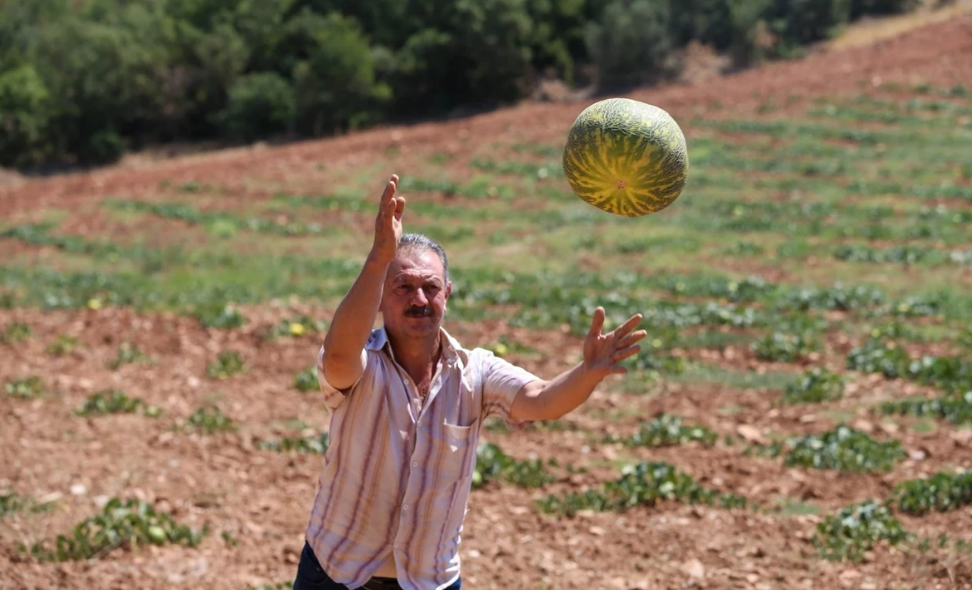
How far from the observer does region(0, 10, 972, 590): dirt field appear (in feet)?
19.4

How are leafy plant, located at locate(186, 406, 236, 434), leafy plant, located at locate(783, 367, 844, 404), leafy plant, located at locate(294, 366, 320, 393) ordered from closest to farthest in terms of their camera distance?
1. leafy plant, located at locate(186, 406, 236, 434)
2. leafy plant, located at locate(783, 367, 844, 404)
3. leafy plant, located at locate(294, 366, 320, 393)

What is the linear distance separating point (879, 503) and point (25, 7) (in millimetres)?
65958

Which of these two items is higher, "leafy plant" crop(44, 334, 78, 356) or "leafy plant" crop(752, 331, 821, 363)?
"leafy plant" crop(752, 331, 821, 363)

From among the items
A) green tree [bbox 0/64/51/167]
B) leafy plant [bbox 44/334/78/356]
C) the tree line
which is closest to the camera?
leafy plant [bbox 44/334/78/356]

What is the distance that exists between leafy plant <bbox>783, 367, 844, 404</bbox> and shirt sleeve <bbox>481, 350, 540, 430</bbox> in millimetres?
5374

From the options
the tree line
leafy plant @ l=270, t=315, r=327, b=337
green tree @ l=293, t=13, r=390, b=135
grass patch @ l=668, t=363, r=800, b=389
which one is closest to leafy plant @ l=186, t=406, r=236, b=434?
leafy plant @ l=270, t=315, r=327, b=337

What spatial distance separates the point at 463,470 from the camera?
3908mm

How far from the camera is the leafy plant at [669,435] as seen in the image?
8.09 meters

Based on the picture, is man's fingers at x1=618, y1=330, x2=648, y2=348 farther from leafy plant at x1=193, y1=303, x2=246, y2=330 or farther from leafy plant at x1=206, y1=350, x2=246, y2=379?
leafy plant at x1=193, y1=303, x2=246, y2=330

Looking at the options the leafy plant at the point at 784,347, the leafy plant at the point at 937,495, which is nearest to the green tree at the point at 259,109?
the leafy plant at the point at 784,347

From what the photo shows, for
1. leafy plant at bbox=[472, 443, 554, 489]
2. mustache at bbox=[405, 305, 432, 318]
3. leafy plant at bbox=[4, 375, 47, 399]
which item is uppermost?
mustache at bbox=[405, 305, 432, 318]

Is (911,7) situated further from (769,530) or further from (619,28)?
(769,530)

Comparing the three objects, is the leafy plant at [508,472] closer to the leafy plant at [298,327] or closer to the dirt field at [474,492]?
the dirt field at [474,492]

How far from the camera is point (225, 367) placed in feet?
33.8
